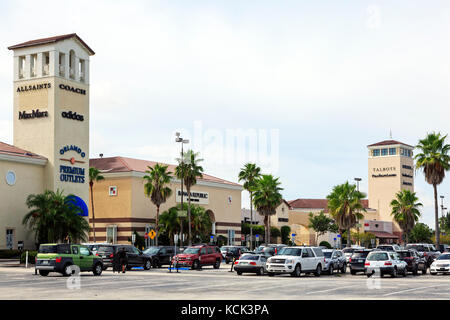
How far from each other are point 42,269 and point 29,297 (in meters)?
13.4

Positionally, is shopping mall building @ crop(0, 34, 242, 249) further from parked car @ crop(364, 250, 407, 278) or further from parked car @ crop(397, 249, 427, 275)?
parked car @ crop(364, 250, 407, 278)

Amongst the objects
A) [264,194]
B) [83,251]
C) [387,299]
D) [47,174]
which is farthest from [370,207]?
[387,299]

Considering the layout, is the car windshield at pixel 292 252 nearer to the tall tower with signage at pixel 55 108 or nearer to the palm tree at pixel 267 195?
the tall tower with signage at pixel 55 108

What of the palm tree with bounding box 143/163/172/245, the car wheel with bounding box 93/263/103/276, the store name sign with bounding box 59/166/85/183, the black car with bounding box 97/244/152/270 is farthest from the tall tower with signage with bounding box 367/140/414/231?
the car wheel with bounding box 93/263/103/276

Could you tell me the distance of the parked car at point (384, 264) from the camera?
36219 mm

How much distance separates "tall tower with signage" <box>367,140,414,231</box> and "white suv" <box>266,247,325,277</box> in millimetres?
130319

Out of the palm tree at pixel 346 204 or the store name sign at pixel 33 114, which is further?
the palm tree at pixel 346 204

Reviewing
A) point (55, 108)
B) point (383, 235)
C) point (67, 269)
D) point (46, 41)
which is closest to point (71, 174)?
point (55, 108)

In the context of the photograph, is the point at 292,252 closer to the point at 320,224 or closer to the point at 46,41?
the point at 46,41

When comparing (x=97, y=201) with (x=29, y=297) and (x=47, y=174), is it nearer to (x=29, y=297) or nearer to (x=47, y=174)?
(x=47, y=174)

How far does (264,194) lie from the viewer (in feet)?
262

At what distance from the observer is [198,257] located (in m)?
45.3

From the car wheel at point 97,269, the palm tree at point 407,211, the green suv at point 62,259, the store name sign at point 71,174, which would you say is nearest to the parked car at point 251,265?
the car wheel at point 97,269

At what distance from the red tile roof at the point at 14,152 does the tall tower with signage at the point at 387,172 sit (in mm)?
118210
